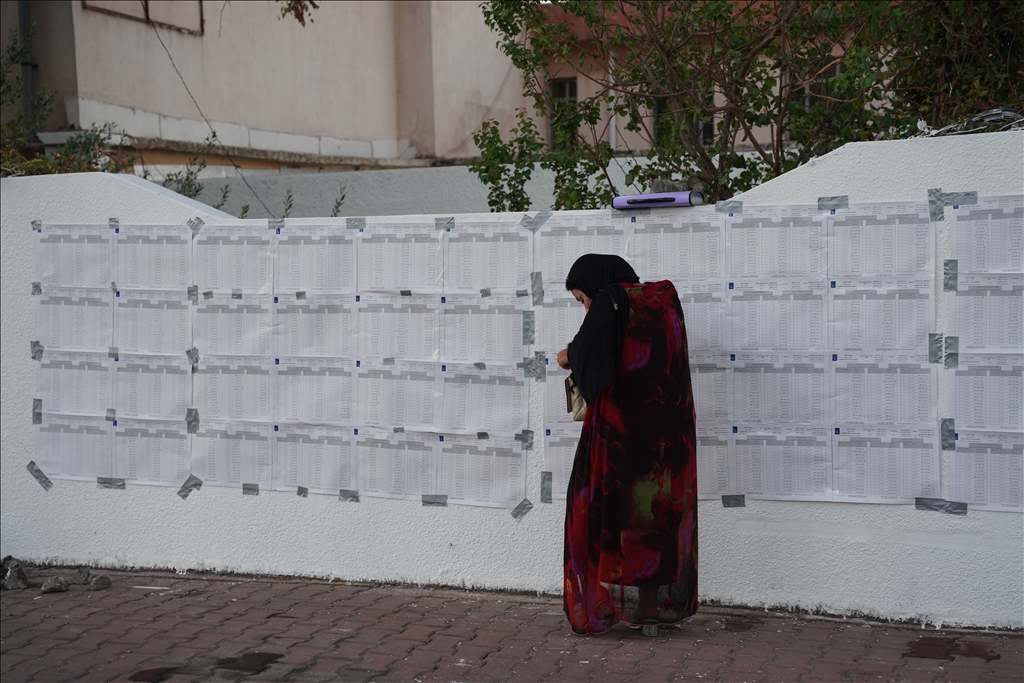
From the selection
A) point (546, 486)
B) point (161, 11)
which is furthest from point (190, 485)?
point (161, 11)

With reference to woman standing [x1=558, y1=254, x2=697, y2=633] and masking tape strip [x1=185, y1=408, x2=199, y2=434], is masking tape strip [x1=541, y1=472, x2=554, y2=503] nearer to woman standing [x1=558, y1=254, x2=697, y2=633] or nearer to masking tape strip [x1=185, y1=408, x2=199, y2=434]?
woman standing [x1=558, y1=254, x2=697, y2=633]

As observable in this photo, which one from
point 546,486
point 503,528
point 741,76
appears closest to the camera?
point 546,486

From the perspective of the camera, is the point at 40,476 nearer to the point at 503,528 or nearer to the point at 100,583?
the point at 100,583

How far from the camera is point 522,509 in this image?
18.4ft

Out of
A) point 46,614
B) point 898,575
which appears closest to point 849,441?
point 898,575

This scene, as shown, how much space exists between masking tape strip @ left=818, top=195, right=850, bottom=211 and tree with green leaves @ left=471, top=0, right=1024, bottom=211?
1.04 meters

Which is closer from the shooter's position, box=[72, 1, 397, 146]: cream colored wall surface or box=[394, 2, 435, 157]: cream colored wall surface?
box=[72, 1, 397, 146]: cream colored wall surface

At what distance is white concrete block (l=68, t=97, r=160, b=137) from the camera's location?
8.99 m

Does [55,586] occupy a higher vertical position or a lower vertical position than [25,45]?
lower

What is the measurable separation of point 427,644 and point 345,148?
888cm

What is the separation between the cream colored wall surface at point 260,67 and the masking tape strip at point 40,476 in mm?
3850

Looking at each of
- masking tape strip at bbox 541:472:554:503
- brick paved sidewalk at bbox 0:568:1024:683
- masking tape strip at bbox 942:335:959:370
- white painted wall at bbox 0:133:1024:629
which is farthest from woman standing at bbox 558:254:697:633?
masking tape strip at bbox 942:335:959:370

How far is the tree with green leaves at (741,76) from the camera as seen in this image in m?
6.18

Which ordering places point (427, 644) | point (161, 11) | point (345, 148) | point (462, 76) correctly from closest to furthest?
point (427, 644), point (161, 11), point (345, 148), point (462, 76)
